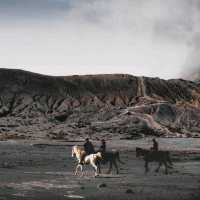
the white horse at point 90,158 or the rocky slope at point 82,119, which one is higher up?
the rocky slope at point 82,119

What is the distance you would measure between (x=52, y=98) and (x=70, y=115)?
30938mm

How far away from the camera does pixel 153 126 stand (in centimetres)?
14788

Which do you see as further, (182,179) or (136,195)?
(182,179)

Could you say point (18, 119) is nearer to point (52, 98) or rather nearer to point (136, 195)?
point (52, 98)

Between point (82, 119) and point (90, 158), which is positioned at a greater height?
point (82, 119)

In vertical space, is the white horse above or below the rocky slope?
below

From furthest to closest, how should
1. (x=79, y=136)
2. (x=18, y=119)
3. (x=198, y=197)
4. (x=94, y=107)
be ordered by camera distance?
(x=94, y=107), (x=18, y=119), (x=79, y=136), (x=198, y=197)

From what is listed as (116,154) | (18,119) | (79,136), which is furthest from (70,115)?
(116,154)

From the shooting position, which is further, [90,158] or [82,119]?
[82,119]

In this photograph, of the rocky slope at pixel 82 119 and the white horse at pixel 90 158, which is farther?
the rocky slope at pixel 82 119

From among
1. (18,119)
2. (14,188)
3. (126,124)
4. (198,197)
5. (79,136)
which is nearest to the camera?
(198,197)

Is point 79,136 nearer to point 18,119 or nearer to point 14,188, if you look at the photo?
point 18,119

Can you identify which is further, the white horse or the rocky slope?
the rocky slope

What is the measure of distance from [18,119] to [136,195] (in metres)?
141
